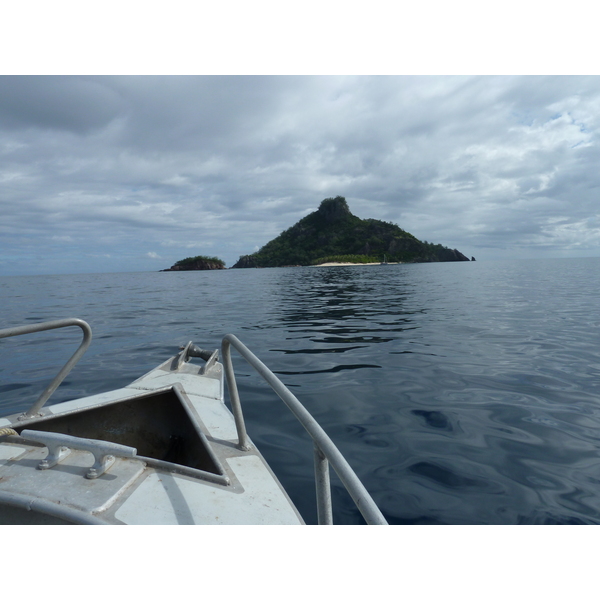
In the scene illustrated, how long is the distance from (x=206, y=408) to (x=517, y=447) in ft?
10.1

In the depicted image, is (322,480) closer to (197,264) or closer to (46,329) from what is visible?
(46,329)

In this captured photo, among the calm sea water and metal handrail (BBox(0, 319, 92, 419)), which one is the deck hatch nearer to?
metal handrail (BBox(0, 319, 92, 419))

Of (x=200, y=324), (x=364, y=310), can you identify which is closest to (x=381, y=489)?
(x=200, y=324)

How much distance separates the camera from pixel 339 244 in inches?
4865

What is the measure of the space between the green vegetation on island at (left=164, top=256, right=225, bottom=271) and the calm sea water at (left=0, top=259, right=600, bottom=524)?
12481 centimetres

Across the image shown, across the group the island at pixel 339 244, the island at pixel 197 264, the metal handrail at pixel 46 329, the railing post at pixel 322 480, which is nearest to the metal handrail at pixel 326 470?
the railing post at pixel 322 480

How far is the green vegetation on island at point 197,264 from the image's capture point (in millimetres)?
130500

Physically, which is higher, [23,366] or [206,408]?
[206,408]

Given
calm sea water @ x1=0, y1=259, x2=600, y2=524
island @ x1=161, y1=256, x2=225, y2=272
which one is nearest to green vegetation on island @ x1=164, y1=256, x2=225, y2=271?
island @ x1=161, y1=256, x2=225, y2=272

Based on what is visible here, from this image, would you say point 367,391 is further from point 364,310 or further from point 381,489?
point 364,310

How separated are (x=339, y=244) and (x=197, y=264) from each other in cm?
5222

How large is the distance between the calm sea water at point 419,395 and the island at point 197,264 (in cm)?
12478

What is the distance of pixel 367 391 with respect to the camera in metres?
5.11

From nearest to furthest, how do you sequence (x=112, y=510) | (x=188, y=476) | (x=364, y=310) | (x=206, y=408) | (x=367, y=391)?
(x=112, y=510), (x=188, y=476), (x=206, y=408), (x=367, y=391), (x=364, y=310)
